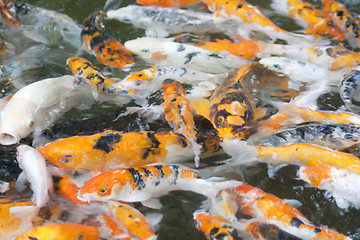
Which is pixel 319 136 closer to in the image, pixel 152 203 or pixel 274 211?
pixel 274 211

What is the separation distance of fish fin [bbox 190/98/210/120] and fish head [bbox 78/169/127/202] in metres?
0.92

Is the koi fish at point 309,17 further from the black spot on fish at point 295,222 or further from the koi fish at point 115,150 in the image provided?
the black spot on fish at point 295,222

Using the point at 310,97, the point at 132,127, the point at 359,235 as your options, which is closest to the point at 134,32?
the point at 132,127

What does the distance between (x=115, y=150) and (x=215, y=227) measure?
0.84m

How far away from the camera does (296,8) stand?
4379mm

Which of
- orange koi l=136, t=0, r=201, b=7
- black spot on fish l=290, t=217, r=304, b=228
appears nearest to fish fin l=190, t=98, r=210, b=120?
black spot on fish l=290, t=217, r=304, b=228

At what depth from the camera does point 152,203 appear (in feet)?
8.32

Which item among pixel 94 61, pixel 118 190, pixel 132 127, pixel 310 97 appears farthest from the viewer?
pixel 94 61

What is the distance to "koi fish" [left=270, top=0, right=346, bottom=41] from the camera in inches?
161

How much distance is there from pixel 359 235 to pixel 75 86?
232 cm

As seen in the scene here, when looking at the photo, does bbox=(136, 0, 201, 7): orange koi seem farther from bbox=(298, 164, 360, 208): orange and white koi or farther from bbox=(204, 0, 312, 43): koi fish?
bbox=(298, 164, 360, 208): orange and white koi

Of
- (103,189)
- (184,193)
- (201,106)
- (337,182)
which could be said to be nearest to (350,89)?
(337,182)

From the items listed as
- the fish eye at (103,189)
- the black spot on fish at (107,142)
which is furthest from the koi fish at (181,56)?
the fish eye at (103,189)

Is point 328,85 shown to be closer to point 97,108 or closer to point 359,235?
point 359,235
